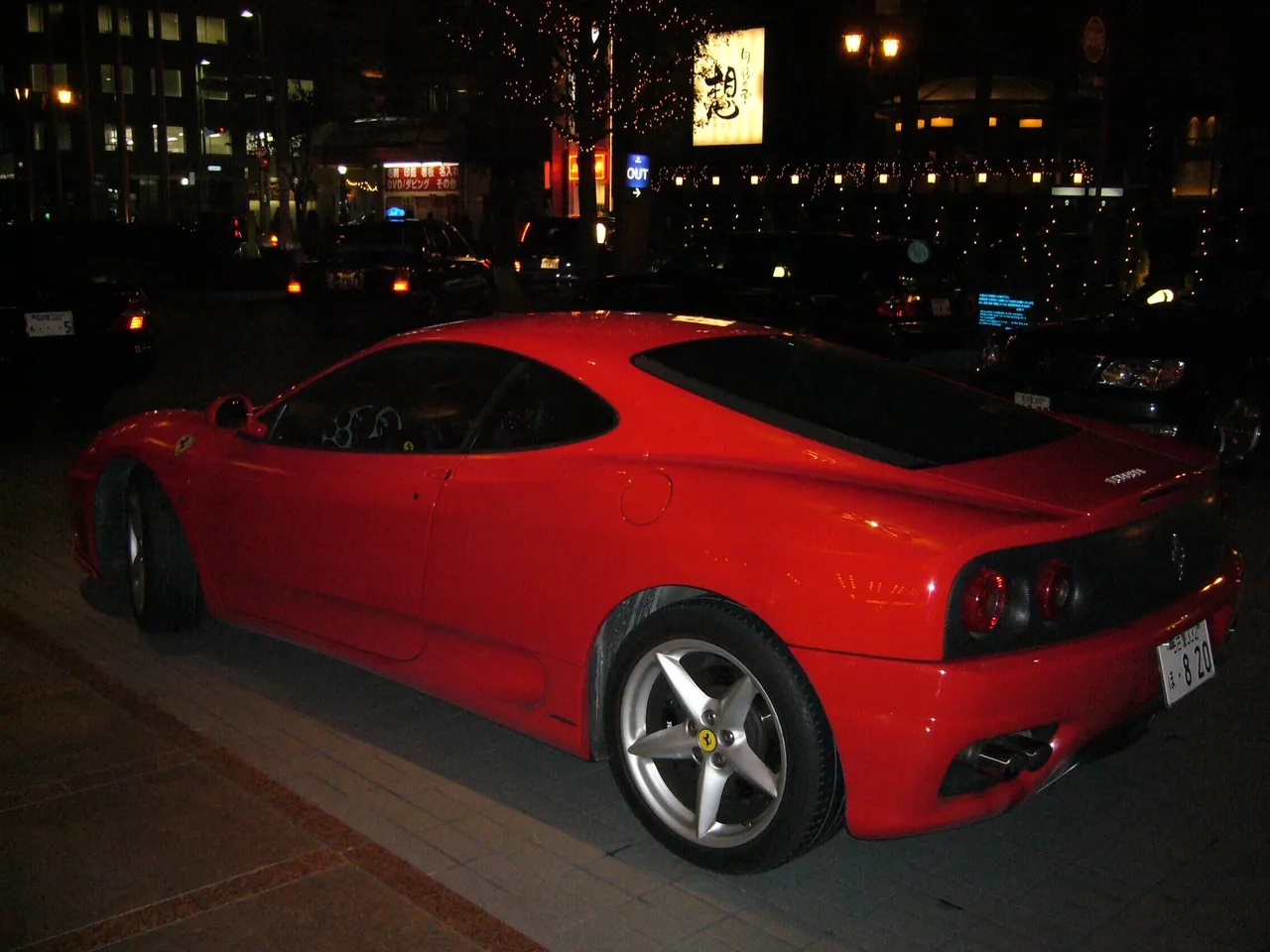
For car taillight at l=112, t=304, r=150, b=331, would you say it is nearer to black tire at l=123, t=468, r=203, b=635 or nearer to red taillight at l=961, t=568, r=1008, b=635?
black tire at l=123, t=468, r=203, b=635

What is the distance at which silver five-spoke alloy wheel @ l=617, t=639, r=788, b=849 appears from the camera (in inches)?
137

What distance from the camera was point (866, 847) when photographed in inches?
151

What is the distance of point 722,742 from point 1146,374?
20.6 ft

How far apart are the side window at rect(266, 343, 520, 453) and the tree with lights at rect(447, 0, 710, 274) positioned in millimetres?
17878

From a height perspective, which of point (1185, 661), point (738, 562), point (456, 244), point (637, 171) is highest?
point (637, 171)

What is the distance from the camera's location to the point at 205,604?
5539 millimetres

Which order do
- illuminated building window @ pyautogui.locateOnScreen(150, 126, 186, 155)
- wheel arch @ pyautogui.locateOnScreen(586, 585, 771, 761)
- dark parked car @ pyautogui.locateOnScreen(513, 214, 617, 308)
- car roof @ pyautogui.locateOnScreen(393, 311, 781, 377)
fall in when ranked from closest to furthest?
1. wheel arch @ pyautogui.locateOnScreen(586, 585, 771, 761)
2. car roof @ pyautogui.locateOnScreen(393, 311, 781, 377)
3. dark parked car @ pyautogui.locateOnScreen(513, 214, 617, 308)
4. illuminated building window @ pyautogui.locateOnScreen(150, 126, 186, 155)

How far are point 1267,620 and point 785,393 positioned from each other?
3267 mm

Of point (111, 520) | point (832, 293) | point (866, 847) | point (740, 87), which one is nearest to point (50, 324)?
point (111, 520)

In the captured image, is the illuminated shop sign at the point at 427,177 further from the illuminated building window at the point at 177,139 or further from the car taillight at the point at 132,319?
the illuminated building window at the point at 177,139

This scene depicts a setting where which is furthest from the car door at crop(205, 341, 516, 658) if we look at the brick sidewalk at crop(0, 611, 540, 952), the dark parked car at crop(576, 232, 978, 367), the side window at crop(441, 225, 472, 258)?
the side window at crop(441, 225, 472, 258)

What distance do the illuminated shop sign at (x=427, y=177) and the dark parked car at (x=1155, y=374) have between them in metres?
38.8

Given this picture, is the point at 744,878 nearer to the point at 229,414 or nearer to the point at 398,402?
the point at 398,402

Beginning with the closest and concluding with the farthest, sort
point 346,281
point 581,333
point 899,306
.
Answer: point 581,333 → point 899,306 → point 346,281
